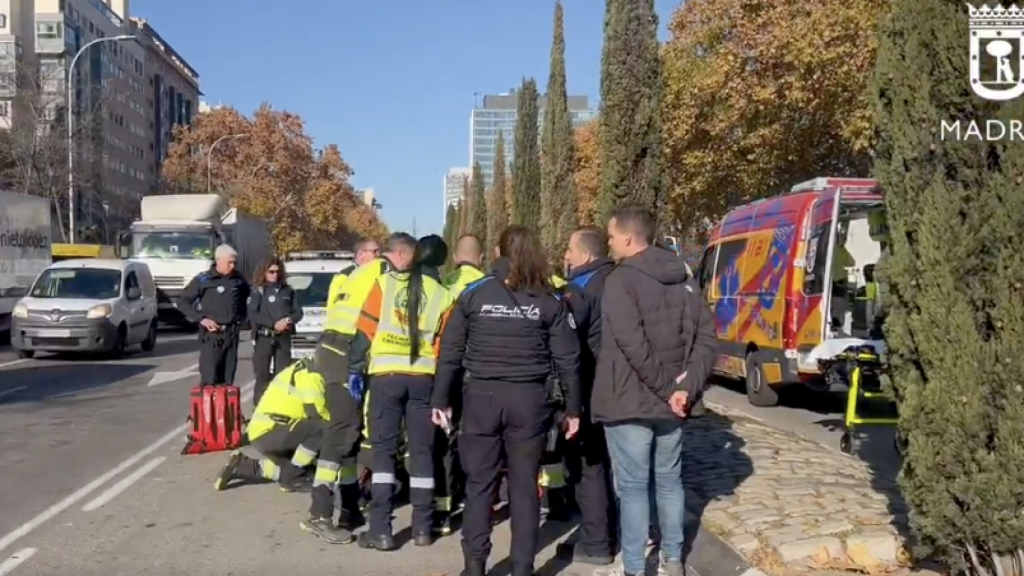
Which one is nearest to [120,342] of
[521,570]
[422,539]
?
[422,539]

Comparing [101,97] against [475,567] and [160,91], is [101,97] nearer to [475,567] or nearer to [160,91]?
[160,91]

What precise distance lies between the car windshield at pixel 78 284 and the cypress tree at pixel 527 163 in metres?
17.5

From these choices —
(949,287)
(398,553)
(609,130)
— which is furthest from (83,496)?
(609,130)

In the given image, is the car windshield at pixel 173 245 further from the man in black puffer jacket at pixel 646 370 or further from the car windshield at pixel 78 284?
the man in black puffer jacket at pixel 646 370

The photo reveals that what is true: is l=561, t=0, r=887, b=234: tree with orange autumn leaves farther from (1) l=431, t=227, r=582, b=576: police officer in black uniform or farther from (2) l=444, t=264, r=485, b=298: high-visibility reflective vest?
(1) l=431, t=227, r=582, b=576: police officer in black uniform

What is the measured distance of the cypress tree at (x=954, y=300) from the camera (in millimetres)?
4801

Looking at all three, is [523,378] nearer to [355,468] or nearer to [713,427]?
[355,468]

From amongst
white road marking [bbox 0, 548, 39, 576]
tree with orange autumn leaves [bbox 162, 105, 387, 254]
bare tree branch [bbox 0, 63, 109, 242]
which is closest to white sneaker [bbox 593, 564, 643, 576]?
white road marking [bbox 0, 548, 39, 576]

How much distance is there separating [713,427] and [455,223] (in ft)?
304

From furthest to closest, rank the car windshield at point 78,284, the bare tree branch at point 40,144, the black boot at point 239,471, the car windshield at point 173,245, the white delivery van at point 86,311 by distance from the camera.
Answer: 1. the bare tree branch at point 40,144
2. the car windshield at point 173,245
3. the car windshield at point 78,284
4. the white delivery van at point 86,311
5. the black boot at point 239,471

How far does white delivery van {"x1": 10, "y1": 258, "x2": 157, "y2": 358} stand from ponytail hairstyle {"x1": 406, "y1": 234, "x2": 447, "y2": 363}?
1453 centimetres

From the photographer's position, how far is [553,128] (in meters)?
33.8

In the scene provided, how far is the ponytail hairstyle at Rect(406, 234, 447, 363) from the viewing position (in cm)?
666

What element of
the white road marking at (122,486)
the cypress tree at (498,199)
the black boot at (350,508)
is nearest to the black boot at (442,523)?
the black boot at (350,508)
